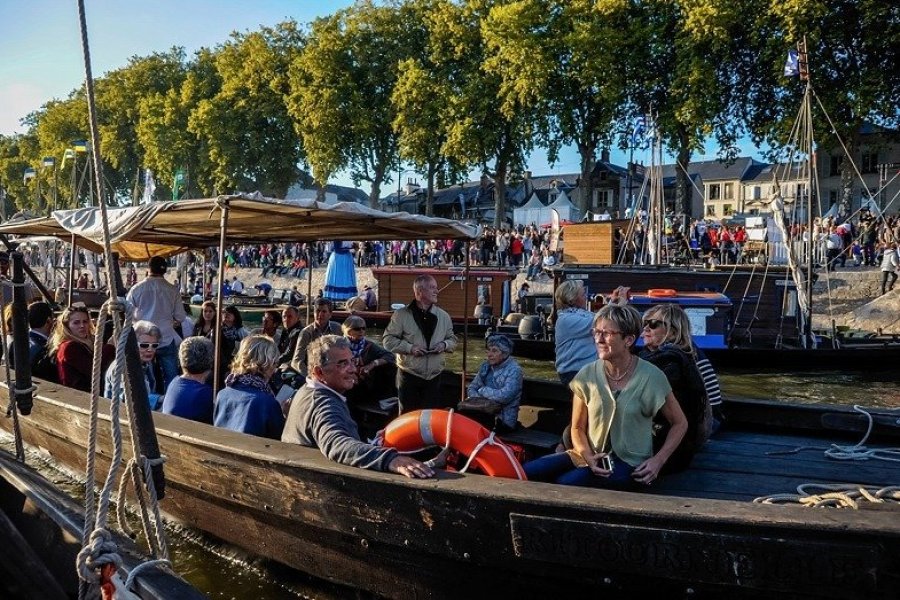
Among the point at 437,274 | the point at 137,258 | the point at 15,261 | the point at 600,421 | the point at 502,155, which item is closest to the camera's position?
the point at 600,421

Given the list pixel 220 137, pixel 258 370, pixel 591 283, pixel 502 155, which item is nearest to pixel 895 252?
pixel 591 283

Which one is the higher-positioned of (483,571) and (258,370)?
(258,370)

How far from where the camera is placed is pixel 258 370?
489 centimetres

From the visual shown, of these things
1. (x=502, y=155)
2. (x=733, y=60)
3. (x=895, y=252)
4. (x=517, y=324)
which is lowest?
(x=517, y=324)

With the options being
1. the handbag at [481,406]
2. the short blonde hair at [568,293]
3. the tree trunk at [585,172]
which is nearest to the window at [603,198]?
the tree trunk at [585,172]

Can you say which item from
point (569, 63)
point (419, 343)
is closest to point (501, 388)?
point (419, 343)

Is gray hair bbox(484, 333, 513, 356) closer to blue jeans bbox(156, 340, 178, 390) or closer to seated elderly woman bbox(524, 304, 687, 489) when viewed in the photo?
seated elderly woman bbox(524, 304, 687, 489)

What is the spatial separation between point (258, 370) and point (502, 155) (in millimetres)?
34668

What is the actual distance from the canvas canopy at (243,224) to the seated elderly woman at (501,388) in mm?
1201

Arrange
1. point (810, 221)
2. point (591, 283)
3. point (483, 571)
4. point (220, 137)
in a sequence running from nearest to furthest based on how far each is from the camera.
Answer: point (483, 571), point (810, 221), point (591, 283), point (220, 137)

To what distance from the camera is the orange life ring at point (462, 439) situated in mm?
3938

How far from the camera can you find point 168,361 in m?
8.07

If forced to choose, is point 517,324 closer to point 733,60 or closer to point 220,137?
point 733,60

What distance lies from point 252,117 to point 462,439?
45713mm
